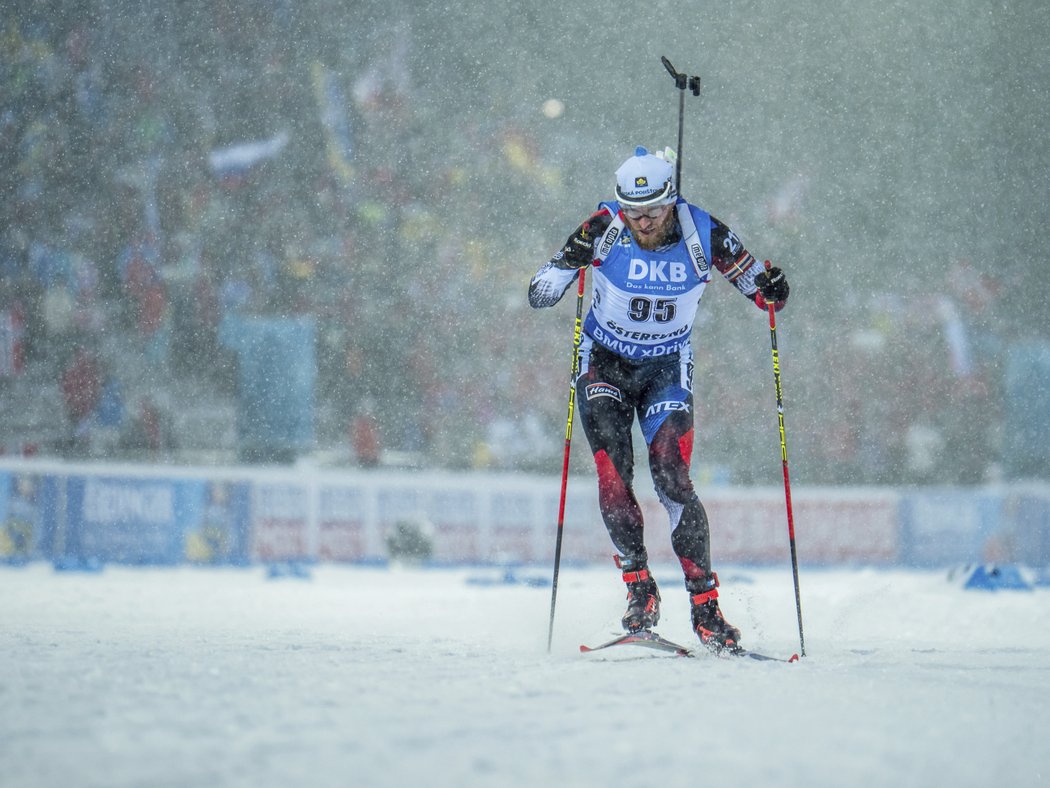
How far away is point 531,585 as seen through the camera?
8.85 meters

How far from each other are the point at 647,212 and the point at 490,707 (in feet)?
7.66

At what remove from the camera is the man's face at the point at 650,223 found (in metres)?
4.42

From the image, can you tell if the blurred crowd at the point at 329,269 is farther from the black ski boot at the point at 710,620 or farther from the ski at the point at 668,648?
the ski at the point at 668,648

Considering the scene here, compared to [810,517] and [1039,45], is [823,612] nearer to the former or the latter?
[810,517]

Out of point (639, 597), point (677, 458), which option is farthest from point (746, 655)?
point (677, 458)

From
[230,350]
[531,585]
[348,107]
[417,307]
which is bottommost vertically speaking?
[531,585]

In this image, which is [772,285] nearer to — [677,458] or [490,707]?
[677,458]

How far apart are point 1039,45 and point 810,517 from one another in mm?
13144

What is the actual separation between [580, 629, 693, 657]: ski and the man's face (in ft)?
5.20

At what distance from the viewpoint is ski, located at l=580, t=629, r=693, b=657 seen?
4.07 m

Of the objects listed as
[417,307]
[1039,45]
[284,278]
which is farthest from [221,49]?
[1039,45]

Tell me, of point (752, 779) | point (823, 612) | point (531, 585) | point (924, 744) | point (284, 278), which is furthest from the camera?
point (284, 278)

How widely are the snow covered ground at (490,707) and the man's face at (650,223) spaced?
5.49ft

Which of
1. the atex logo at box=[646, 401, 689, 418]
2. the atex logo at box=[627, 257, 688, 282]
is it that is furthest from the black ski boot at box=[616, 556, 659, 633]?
the atex logo at box=[627, 257, 688, 282]
